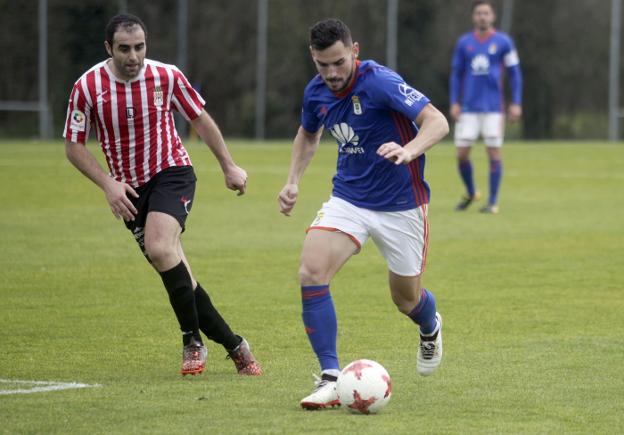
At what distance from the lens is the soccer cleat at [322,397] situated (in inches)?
226

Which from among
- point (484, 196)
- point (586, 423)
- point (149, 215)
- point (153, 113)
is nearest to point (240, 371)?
point (149, 215)

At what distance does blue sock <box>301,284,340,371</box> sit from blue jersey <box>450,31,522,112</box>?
37.1ft

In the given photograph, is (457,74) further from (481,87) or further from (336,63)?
(336,63)

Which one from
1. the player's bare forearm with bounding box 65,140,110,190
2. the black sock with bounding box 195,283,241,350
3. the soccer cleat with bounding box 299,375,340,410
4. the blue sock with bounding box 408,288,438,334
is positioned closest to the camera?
the soccer cleat with bounding box 299,375,340,410

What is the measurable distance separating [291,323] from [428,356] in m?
1.99

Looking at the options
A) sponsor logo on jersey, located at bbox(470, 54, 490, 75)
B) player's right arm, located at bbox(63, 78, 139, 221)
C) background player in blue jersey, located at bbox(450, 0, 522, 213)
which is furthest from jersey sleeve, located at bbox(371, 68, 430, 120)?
sponsor logo on jersey, located at bbox(470, 54, 490, 75)

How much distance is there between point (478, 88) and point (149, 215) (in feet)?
36.8

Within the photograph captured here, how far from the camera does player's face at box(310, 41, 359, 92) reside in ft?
19.9

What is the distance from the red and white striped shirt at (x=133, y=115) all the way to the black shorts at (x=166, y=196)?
0.14 feet

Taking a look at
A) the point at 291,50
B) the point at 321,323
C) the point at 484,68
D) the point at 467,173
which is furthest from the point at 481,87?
the point at 291,50

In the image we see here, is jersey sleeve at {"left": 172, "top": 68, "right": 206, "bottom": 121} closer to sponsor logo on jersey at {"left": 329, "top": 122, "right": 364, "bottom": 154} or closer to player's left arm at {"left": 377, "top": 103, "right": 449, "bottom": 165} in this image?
sponsor logo on jersey at {"left": 329, "top": 122, "right": 364, "bottom": 154}

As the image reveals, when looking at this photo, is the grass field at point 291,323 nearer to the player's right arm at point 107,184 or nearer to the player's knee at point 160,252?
the player's knee at point 160,252

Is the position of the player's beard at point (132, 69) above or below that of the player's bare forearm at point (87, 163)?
above

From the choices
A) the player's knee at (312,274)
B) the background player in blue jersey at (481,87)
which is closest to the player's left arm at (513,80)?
the background player in blue jersey at (481,87)
